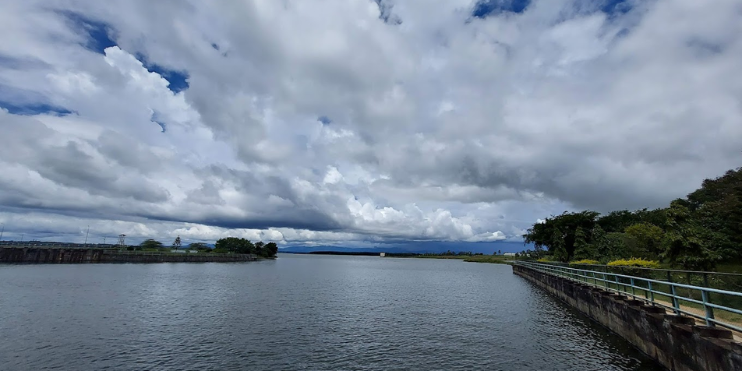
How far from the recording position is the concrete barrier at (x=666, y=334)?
11.1 metres

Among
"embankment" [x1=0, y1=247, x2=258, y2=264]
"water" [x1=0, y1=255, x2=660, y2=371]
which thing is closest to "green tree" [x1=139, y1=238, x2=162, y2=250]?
"embankment" [x1=0, y1=247, x2=258, y2=264]

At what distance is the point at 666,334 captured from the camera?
48.7 feet

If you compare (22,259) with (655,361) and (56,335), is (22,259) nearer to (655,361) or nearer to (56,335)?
(56,335)

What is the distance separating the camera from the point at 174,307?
3206cm

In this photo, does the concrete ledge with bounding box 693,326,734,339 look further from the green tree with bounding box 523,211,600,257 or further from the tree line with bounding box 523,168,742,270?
the green tree with bounding box 523,211,600,257

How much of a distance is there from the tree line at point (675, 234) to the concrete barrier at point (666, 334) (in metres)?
6.76

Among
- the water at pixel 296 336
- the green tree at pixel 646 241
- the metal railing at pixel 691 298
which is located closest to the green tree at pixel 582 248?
the green tree at pixel 646 241

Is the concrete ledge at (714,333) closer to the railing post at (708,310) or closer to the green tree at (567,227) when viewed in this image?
the railing post at (708,310)

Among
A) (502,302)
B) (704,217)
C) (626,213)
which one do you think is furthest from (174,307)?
(626,213)

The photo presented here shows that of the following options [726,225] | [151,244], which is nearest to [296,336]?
[726,225]

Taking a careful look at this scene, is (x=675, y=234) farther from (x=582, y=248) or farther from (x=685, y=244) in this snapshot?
(x=582, y=248)

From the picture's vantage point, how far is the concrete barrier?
36.5ft

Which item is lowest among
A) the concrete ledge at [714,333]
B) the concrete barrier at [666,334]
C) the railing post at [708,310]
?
the concrete barrier at [666,334]

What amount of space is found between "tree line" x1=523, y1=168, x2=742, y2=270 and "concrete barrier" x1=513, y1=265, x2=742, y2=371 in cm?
676
